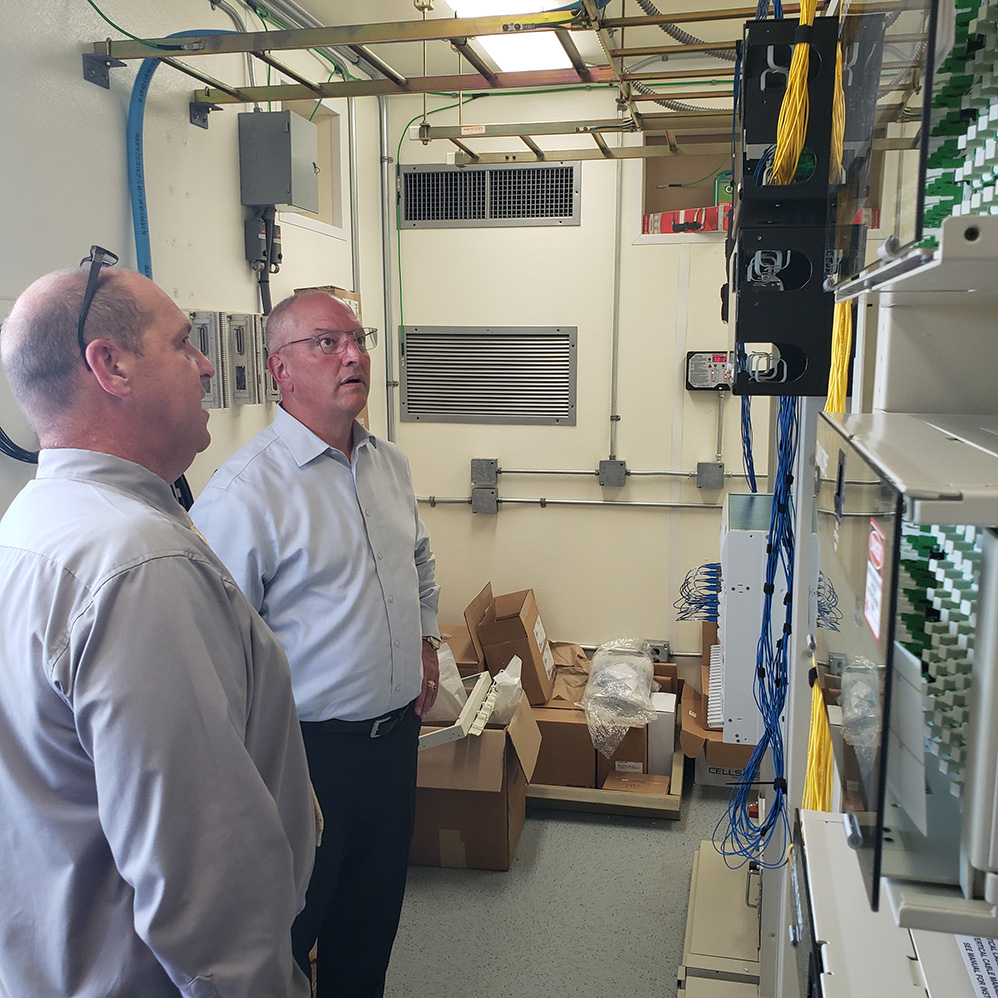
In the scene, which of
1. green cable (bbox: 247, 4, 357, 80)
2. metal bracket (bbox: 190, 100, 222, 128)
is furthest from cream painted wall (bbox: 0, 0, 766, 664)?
metal bracket (bbox: 190, 100, 222, 128)

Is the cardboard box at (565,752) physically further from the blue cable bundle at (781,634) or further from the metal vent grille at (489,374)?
the blue cable bundle at (781,634)

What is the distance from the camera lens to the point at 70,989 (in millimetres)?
1010

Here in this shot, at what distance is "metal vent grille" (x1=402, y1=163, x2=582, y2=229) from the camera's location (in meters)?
3.65

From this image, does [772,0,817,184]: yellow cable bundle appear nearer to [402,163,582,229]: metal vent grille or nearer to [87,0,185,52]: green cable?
[87,0,185,52]: green cable

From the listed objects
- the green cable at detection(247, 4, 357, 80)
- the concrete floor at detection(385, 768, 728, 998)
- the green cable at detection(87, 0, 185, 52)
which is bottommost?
the concrete floor at detection(385, 768, 728, 998)

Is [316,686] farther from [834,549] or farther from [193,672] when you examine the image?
[834,549]

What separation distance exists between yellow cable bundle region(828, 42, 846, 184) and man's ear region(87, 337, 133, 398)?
95cm

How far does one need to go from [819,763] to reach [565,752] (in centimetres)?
222

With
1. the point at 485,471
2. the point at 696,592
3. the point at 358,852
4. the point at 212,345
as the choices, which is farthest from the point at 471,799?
the point at 212,345

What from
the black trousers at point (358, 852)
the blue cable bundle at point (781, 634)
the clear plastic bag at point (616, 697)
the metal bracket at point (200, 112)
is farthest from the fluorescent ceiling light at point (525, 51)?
→ the clear plastic bag at point (616, 697)

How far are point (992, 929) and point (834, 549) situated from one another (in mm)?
341

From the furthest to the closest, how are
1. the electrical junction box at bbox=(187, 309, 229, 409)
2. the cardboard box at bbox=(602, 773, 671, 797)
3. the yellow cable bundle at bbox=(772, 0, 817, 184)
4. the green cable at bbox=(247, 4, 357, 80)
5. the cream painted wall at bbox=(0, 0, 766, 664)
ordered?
the cream painted wall at bbox=(0, 0, 766, 664) < the cardboard box at bbox=(602, 773, 671, 797) < the green cable at bbox=(247, 4, 357, 80) < the electrical junction box at bbox=(187, 309, 229, 409) < the yellow cable bundle at bbox=(772, 0, 817, 184)

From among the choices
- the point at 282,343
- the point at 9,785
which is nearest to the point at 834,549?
the point at 9,785

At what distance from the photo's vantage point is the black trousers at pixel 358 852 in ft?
6.23
